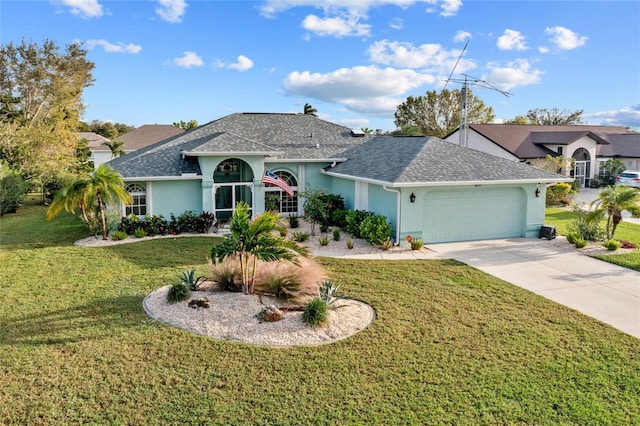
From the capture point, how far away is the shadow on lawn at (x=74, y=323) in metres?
8.20

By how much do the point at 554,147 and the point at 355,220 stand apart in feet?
85.2

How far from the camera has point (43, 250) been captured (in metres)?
15.6

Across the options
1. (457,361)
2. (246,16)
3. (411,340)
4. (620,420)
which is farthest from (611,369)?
(246,16)

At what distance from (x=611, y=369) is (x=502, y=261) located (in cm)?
722

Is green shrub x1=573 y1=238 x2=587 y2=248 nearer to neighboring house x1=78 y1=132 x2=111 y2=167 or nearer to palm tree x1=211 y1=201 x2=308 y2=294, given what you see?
palm tree x1=211 y1=201 x2=308 y2=294

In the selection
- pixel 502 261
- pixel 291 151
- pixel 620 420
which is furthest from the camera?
pixel 291 151

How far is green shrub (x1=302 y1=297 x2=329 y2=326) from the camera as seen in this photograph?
8.80 metres

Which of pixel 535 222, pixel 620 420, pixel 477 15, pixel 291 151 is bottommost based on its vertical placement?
pixel 620 420

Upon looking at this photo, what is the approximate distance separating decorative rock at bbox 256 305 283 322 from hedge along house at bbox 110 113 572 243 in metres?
8.19

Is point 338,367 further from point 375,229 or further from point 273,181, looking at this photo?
point 273,181

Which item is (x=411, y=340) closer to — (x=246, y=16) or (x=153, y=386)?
(x=153, y=386)

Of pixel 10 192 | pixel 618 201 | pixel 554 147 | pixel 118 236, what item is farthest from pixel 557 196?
pixel 10 192

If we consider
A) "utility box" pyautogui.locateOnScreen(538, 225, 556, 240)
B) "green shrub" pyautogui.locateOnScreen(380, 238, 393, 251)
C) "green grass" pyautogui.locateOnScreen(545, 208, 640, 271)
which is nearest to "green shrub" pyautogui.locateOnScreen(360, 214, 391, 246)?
"green shrub" pyautogui.locateOnScreen(380, 238, 393, 251)

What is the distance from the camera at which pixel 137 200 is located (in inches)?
760
